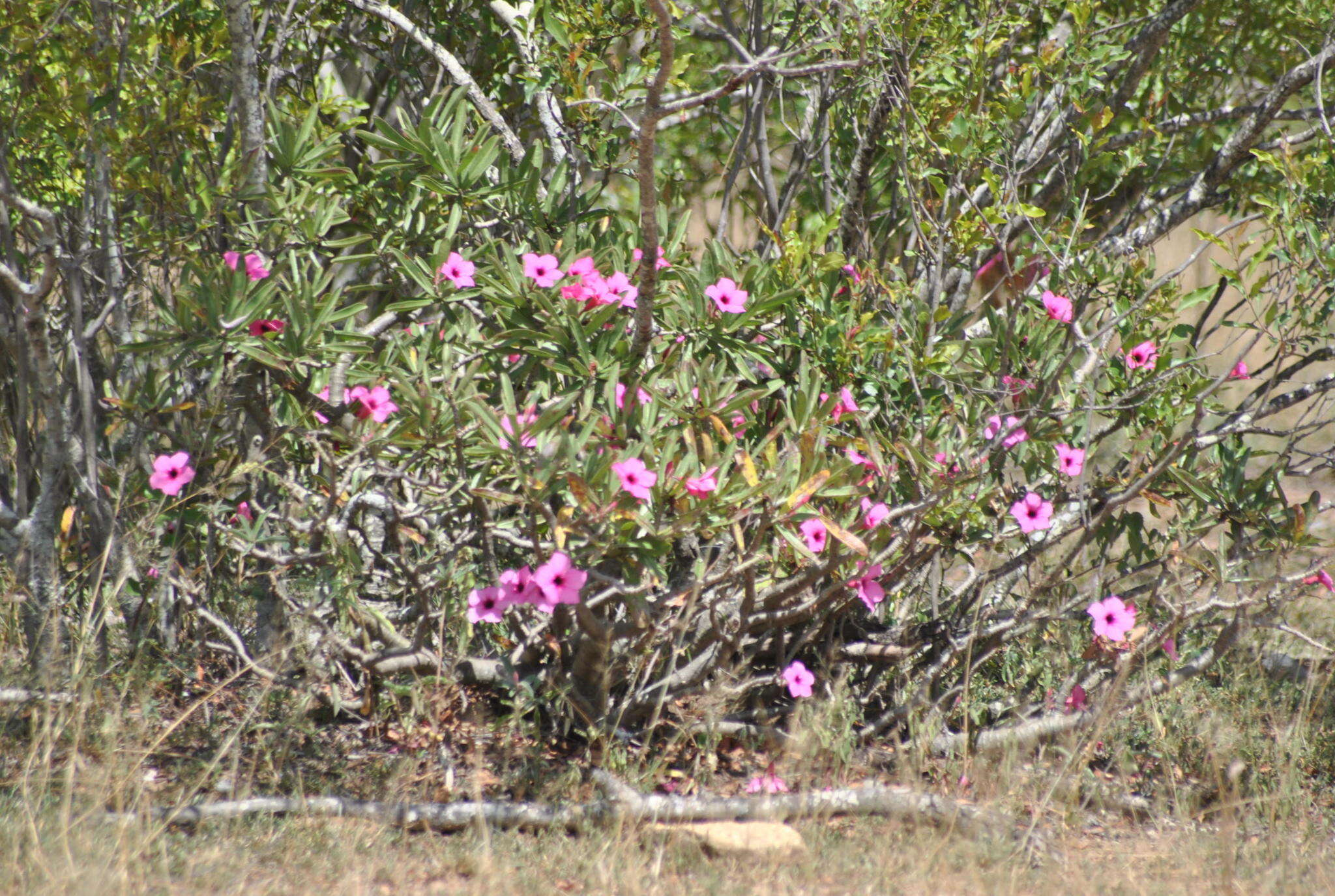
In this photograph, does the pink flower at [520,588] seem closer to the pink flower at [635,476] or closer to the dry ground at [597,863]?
the pink flower at [635,476]

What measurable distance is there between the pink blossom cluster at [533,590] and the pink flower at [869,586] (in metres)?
0.68

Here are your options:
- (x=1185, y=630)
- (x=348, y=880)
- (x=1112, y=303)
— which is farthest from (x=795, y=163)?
(x=348, y=880)

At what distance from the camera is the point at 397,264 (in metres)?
2.76

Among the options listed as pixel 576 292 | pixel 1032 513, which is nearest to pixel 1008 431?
pixel 1032 513

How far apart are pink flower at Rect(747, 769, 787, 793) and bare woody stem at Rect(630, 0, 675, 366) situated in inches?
45.2

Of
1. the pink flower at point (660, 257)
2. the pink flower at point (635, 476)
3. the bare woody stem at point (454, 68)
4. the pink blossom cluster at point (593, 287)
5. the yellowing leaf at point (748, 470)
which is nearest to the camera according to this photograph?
the pink flower at point (635, 476)

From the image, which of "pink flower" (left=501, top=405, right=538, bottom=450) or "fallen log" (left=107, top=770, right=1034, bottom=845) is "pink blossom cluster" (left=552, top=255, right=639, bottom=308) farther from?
"fallen log" (left=107, top=770, right=1034, bottom=845)

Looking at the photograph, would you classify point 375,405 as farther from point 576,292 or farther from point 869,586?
point 869,586

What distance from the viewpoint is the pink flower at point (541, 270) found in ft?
7.98

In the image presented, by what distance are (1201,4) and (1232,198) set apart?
667mm

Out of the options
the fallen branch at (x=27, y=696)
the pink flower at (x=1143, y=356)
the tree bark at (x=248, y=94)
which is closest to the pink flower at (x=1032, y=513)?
the pink flower at (x=1143, y=356)

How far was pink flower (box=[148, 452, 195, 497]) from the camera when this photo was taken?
2525 millimetres

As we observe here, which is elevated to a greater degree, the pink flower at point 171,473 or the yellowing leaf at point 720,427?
the yellowing leaf at point 720,427

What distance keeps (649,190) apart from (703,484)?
1.97 feet
